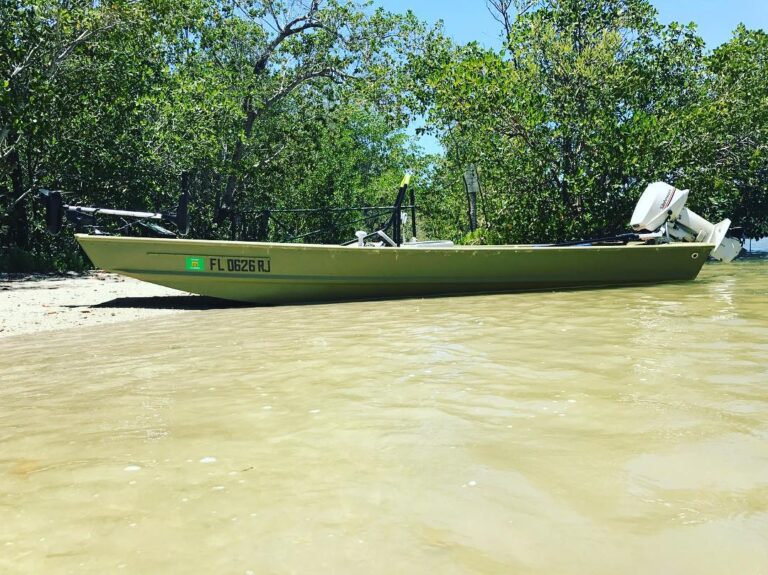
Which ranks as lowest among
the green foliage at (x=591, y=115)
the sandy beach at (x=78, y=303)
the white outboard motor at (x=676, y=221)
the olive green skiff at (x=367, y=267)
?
the sandy beach at (x=78, y=303)

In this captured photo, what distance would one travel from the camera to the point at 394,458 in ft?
7.92

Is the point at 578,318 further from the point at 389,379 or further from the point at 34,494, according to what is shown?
the point at 34,494

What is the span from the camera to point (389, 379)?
3.75m

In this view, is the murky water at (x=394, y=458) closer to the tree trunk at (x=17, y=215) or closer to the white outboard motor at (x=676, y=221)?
the white outboard motor at (x=676, y=221)

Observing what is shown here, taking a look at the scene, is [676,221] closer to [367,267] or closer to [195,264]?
[367,267]

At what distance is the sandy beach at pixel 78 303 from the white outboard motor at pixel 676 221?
22.7 feet

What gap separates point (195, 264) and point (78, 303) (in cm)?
199

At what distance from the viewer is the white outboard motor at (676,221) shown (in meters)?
10.1

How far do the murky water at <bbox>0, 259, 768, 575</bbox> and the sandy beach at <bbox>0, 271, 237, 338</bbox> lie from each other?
2491 mm

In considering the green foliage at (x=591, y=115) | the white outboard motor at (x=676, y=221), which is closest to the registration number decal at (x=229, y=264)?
the white outboard motor at (x=676, y=221)

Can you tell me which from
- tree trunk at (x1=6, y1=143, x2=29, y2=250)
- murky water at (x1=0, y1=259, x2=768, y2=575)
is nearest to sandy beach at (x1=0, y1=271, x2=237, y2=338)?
murky water at (x1=0, y1=259, x2=768, y2=575)

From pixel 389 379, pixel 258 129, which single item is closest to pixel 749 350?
pixel 389 379

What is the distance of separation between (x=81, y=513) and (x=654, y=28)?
61.9ft

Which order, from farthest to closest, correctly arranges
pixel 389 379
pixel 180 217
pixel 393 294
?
pixel 393 294
pixel 180 217
pixel 389 379
